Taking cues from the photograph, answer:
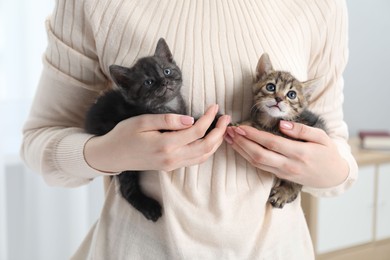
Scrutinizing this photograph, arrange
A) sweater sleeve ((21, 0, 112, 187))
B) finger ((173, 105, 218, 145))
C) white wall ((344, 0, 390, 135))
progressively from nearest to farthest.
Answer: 1. finger ((173, 105, 218, 145))
2. sweater sleeve ((21, 0, 112, 187))
3. white wall ((344, 0, 390, 135))

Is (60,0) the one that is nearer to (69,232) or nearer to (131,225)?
(131,225)

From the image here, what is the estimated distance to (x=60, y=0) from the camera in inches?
31.3

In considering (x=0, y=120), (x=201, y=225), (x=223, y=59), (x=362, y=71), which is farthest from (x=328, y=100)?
(x=362, y=71)

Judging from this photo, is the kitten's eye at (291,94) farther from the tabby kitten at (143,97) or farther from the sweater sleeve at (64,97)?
the sweater sleeve at (64,97)

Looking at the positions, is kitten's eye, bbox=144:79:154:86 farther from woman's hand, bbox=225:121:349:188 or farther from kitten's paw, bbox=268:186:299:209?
kitten's paw, bbox=268:186:299:209

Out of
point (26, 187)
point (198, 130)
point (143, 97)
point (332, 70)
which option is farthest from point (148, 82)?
point (26, 187)

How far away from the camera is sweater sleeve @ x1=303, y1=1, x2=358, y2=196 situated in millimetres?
839

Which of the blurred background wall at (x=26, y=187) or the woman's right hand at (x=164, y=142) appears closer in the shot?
the woman's right hand at (x=164, y=142)

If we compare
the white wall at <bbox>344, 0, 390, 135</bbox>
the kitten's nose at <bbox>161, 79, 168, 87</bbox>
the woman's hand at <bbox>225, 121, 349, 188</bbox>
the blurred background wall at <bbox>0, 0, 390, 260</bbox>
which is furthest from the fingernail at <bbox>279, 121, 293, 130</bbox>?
the white wall at <bbox>344, 0, 390, 135</bbox>

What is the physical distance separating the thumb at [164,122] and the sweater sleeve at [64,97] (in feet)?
0.47

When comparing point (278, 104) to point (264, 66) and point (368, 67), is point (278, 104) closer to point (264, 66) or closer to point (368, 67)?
point (264, 66)

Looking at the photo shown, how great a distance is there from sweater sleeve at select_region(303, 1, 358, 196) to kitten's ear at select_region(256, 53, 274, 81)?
5.9 inches

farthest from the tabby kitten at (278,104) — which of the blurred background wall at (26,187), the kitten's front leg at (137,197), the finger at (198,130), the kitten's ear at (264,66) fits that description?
the blurred background wall at (26,187)

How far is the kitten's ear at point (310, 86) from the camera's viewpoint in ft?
2.61
